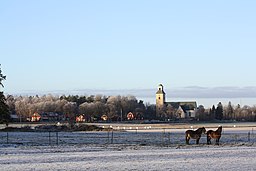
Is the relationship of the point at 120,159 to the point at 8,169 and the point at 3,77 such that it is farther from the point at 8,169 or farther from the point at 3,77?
the point at 3,77

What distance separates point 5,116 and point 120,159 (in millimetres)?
49570

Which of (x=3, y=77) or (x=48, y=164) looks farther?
(x=3, y=77)

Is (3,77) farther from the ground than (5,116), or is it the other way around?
(3,77)

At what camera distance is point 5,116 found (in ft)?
259

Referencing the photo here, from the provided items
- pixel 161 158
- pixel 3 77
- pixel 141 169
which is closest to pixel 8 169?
pixel 141 169

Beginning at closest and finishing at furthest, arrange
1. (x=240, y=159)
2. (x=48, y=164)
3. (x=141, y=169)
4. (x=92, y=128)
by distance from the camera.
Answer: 1. (x=141, y=169)
2. (x=48, y=164)
3. (x=240, y=159)
4. (x=92, y=128)

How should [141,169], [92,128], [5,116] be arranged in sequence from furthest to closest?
[92,128], [5,116], [141,169]

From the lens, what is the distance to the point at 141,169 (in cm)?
2653

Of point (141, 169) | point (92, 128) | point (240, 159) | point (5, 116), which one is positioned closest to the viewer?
point (141, 169)

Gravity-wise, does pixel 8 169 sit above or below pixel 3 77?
below

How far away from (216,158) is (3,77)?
56357 millimetres

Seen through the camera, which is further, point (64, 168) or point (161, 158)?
point (161, 158)

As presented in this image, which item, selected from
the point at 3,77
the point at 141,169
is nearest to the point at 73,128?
the point at 3,77

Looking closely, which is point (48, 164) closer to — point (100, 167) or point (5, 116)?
point (100, 167)
